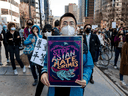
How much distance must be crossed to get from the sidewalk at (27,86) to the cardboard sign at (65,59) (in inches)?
103

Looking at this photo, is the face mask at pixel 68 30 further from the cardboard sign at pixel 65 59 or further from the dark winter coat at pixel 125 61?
the dark winter coat at pixel 125 61

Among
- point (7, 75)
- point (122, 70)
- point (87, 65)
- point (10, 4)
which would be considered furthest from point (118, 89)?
point (10, 4)

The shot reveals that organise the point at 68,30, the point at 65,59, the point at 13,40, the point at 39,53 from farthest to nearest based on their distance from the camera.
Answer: the point at 13,40 → the point at 39,53 → the point at 68,30 → the point at 65,59

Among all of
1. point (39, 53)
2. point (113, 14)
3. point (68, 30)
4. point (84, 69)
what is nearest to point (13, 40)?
point (39, 53)

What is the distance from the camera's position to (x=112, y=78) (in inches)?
210

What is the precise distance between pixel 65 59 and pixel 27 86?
129 inches

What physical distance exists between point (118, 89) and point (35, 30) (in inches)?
128

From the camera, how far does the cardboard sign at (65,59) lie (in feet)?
4.86

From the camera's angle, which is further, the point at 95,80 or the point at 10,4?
the point at 10,4

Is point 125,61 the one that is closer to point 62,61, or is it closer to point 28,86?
point 28,86

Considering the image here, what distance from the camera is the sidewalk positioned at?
12.9 ft

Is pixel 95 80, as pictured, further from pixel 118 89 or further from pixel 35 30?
pixel 35 30

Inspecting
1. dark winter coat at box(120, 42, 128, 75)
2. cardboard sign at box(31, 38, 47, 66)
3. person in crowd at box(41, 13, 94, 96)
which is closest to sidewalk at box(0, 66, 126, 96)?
dark winter coat at box(120, 42, 128, 75)

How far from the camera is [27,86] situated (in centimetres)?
433
